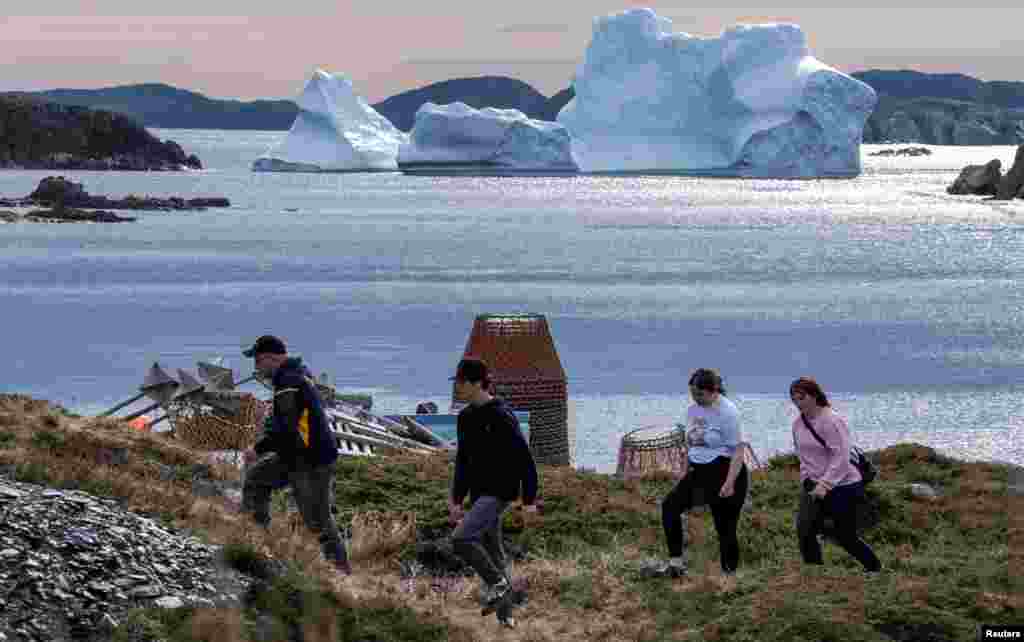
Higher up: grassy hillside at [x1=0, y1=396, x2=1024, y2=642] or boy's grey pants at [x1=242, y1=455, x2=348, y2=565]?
boy's grey pants at [x1=242, y1=455, x2=348, y2=565]

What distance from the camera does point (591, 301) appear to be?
52438mm

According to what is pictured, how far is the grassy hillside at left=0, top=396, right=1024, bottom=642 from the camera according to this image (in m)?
8.17

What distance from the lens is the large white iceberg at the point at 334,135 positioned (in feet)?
382

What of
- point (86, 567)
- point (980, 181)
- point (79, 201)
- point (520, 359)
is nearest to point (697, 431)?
Answer: point (86, 567)

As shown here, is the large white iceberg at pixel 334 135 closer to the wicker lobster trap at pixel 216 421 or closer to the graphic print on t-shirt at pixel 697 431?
the wicker lobster trap at pixel 216 421

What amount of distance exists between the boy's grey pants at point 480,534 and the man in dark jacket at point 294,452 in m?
0.91

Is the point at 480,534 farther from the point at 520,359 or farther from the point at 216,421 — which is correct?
the point at 520,359

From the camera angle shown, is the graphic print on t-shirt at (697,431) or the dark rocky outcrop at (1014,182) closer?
the graphic print on t-shirt at (697,431)

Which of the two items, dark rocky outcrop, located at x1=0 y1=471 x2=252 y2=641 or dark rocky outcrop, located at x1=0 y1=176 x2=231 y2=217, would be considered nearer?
dark rocky outcrop, located at x1=0 y1=471 x2=252 y2=641

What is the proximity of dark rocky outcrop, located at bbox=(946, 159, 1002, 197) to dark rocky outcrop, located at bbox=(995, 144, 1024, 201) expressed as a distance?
1.15m

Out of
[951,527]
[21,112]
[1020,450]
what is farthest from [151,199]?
[951,527]

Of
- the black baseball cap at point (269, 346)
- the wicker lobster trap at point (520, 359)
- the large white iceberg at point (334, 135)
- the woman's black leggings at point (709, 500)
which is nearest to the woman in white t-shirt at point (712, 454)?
the woman's black leggings at point (709, 500)

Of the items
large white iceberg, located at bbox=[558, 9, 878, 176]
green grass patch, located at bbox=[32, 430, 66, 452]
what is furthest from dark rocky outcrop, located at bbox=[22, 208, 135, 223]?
green grass patch, located at bbox=[32, 430, 66, 452]

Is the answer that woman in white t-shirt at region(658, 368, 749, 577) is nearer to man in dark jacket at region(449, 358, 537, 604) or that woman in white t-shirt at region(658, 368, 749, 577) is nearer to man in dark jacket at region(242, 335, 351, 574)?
man in dark jacket at region(449, 358, 537, 604)
